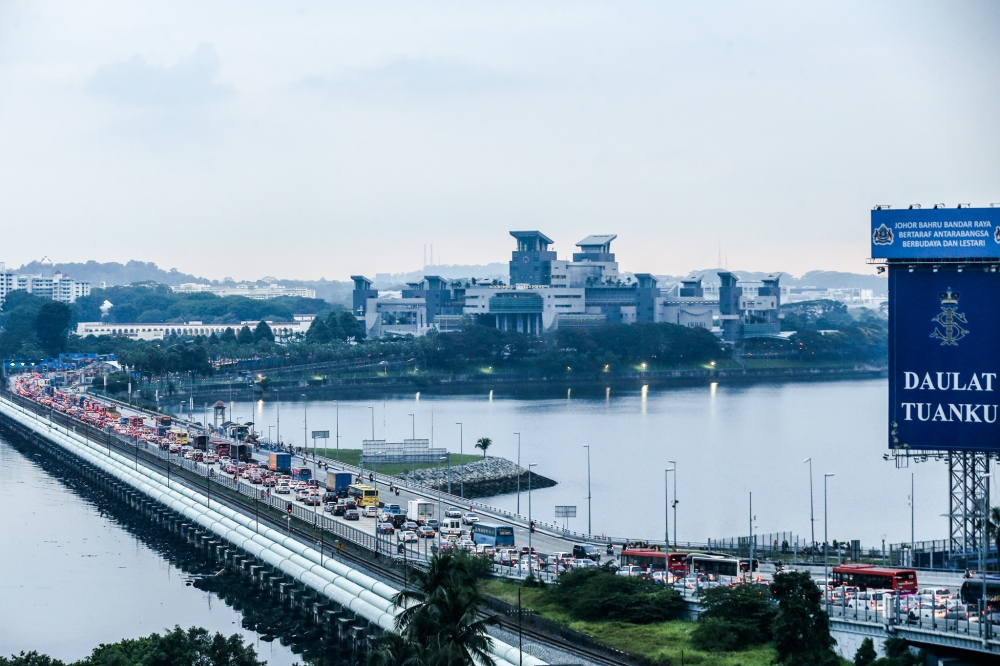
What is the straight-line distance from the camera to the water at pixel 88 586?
1630 inches

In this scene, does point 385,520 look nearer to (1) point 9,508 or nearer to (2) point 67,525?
(2) point 67,525

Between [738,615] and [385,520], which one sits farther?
[385,520]

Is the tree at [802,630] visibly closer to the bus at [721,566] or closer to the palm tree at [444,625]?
the palm tree at [444,625]

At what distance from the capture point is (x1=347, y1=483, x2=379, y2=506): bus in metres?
55.9

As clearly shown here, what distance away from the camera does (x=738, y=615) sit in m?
32.4

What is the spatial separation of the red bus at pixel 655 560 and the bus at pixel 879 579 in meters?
5.15

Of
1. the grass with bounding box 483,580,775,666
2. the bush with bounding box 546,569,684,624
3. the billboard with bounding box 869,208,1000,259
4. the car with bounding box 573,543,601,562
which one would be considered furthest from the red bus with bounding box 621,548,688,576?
the billboard with bounding box 869,208,1000,259

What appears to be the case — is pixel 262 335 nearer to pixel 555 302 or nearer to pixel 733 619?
pixel 555 302

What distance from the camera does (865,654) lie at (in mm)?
29344

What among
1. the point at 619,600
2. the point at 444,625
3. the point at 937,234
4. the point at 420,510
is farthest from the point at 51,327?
the point at 444,625

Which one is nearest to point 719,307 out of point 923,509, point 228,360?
point 228,360

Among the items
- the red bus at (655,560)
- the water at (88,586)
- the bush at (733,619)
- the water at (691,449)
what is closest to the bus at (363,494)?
the water at (88,586)

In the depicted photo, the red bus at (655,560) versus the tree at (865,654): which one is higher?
the tree at (865,654)

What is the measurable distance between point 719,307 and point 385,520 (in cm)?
14533
